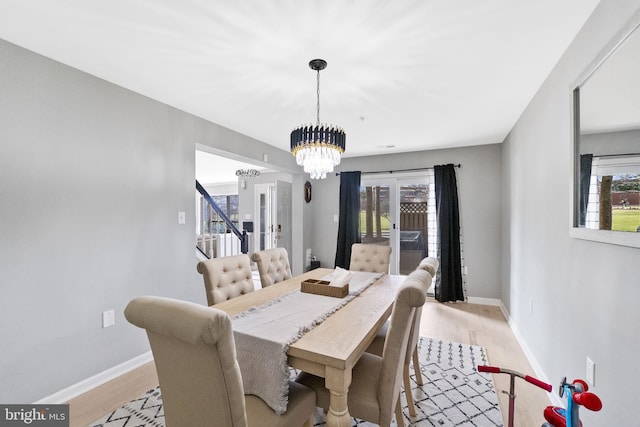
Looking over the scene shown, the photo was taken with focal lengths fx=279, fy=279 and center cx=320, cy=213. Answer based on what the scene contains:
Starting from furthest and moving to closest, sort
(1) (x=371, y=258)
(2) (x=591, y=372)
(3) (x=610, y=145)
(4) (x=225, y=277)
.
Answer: (1) (x=371, y=258) < (4) (x=225, y=277) < (2) (x=591, y=372) < (3) (x=610, y=145)

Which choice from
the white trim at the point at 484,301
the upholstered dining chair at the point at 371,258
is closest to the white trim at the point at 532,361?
A: the white trim at the point at 484,301

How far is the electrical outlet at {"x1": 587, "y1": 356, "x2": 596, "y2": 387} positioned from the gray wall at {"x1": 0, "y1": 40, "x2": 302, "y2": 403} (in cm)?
311

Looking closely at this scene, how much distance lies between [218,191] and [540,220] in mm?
8109

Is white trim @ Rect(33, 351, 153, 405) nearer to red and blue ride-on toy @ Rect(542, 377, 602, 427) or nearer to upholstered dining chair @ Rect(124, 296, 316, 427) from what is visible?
upholstered dining chair @ Rect(124, 296, 316, 427)

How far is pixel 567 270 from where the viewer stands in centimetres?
177

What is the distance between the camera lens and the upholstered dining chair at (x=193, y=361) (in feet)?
2.82

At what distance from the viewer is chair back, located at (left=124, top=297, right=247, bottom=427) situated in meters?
0.86

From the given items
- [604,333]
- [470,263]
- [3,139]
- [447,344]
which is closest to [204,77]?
[3,139]

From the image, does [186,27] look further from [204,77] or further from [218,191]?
[218,191]

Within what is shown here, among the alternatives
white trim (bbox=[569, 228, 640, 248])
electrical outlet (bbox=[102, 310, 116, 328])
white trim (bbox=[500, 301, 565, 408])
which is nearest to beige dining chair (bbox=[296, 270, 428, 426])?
white trim (bbox=[569, 228, 640, 248])

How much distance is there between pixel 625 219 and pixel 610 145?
361 millimetres

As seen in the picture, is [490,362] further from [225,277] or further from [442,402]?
[225,277]

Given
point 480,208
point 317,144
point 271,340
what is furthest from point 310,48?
point 480,208

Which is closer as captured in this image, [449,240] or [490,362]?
[490,362]
